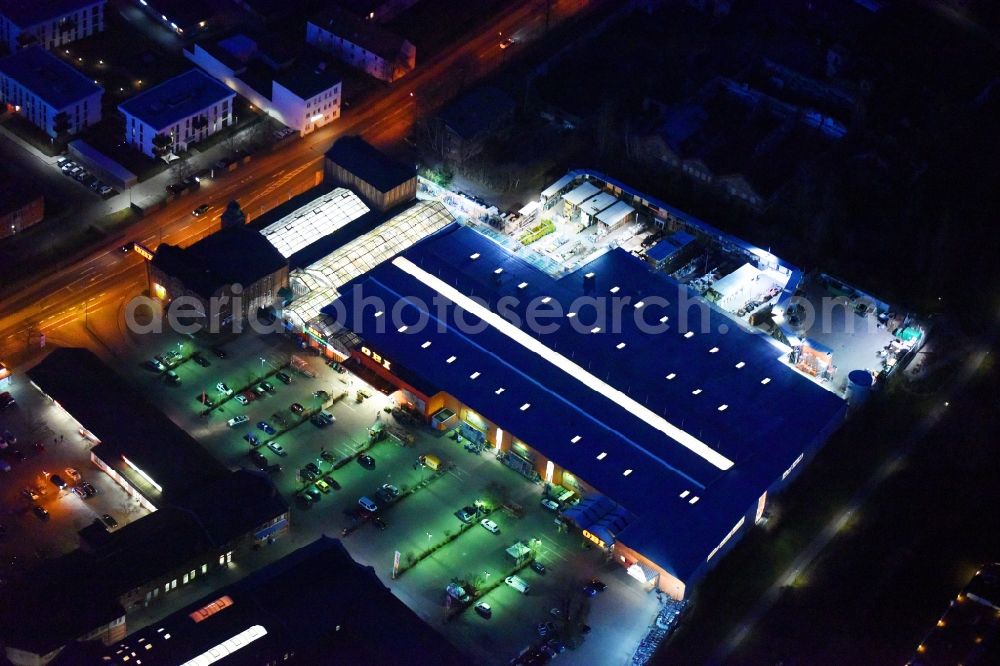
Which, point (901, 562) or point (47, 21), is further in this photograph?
point (47, 21)

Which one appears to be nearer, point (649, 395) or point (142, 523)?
point (142, 523)

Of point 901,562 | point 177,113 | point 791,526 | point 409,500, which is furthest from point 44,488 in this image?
point 901,562

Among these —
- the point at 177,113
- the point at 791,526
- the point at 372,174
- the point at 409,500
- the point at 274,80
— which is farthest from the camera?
the point at 274,80

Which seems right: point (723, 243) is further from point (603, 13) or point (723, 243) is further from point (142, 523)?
point (142, 523)

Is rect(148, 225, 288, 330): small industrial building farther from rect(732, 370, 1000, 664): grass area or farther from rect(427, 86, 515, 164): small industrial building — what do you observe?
rect(732, 370, 1000, 664): grass area

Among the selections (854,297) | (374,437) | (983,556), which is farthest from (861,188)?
(374,437)

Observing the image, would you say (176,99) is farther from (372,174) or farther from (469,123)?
(469,123)

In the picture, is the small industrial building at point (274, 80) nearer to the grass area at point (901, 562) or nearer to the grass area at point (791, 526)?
the grass area at point (791, 526)

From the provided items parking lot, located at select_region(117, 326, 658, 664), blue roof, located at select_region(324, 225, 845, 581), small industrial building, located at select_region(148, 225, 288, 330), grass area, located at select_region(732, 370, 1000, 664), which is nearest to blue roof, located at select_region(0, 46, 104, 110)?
small industrial building, located at select_region(148, 225, 288, 330)
